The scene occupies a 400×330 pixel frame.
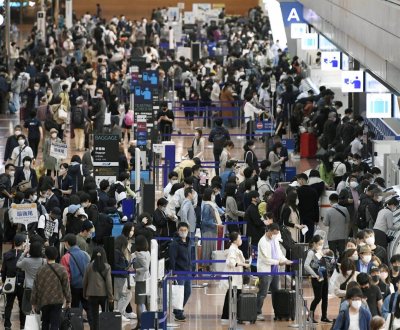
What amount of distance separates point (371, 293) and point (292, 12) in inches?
1069

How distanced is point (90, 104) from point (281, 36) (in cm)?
1697

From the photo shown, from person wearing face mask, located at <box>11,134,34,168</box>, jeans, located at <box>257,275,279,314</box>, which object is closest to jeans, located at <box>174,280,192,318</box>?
jeans, located at <box>257,275,279,314</box>

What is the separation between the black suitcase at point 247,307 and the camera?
18.2m

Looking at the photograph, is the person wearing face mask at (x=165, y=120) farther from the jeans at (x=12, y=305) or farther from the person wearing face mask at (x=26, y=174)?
the jeans at (x=12, y=305)

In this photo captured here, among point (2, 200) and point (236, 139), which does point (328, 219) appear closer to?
point (2, 200)

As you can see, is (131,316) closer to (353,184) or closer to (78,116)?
(353,184)

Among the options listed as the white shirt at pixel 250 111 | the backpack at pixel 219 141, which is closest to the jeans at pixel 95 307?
the backpack at pixel 219 141

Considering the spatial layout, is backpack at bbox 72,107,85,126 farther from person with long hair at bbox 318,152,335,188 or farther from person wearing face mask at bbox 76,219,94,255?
person wearing face mask at bbox 76,219,94,255

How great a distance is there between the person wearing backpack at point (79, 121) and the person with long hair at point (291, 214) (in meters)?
11.9

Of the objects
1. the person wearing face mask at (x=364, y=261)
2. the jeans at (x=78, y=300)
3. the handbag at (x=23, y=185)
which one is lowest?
the jeans at (x=78, y=300)

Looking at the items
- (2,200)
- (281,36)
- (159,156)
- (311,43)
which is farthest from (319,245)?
(281,36)

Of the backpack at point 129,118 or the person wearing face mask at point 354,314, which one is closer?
the person wearing face mask at point 354,314

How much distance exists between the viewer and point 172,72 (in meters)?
41.6

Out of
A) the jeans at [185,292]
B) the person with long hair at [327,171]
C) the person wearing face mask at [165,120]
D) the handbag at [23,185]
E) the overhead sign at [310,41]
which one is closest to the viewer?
the jeans at [185,292]
